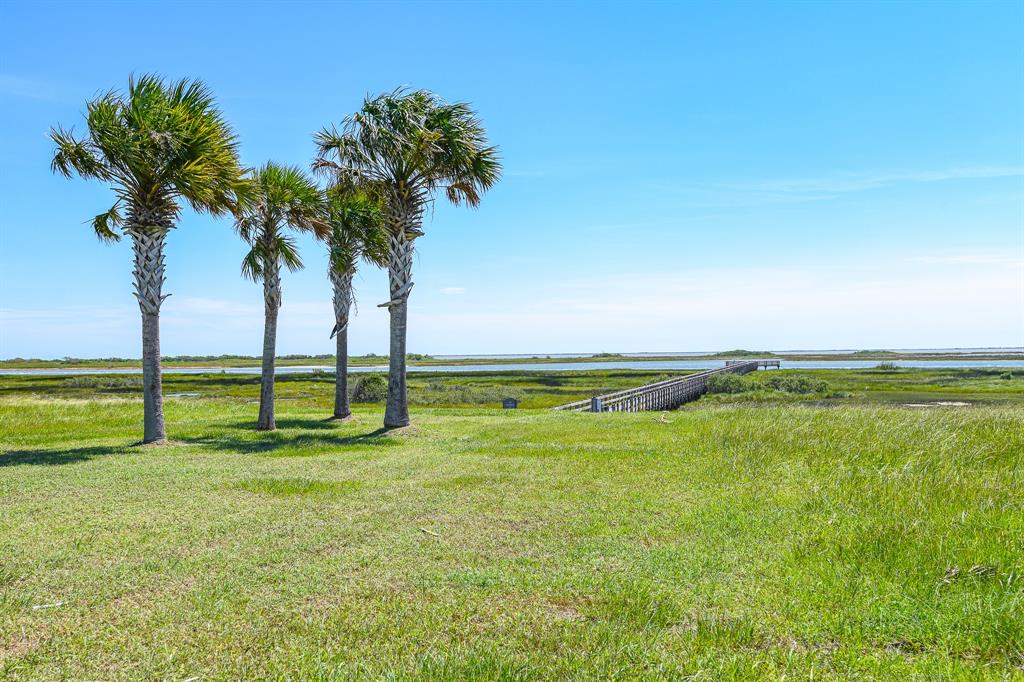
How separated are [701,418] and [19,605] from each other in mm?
17855

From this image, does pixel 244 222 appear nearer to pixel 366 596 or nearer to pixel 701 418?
pixel 701 418

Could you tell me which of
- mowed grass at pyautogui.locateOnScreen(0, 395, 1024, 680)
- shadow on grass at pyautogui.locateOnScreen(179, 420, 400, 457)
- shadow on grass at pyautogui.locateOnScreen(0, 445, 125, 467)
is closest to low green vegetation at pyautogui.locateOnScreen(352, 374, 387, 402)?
shadow on grass at pyautogui.locateOnScreen(179, 420, 400, 457)

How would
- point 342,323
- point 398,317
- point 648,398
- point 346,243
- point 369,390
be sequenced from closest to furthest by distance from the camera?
point 398,317 < point 346,243 < point 342,323 < point 648,398 < point 369,390

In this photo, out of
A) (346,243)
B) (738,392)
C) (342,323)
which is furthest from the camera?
(738,392)

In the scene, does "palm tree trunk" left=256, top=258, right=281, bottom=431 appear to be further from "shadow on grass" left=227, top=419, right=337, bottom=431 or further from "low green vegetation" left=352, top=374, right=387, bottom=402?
"low green vegetation" left=352, top=374, right=387, bottom=402

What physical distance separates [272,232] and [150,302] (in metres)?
5.25

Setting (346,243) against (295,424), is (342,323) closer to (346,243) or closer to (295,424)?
(346,243)

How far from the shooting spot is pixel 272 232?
20875 millimetres

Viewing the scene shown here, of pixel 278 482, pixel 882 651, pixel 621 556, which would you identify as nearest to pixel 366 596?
pixel 621 556

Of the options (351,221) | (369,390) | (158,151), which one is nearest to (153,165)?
(158,151)

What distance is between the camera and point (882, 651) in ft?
15.5

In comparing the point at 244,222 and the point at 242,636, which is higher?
the point at 244,222

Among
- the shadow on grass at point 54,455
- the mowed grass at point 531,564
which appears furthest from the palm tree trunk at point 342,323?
the mowed grass at point 531,564

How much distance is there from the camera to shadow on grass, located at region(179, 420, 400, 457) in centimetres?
1600
